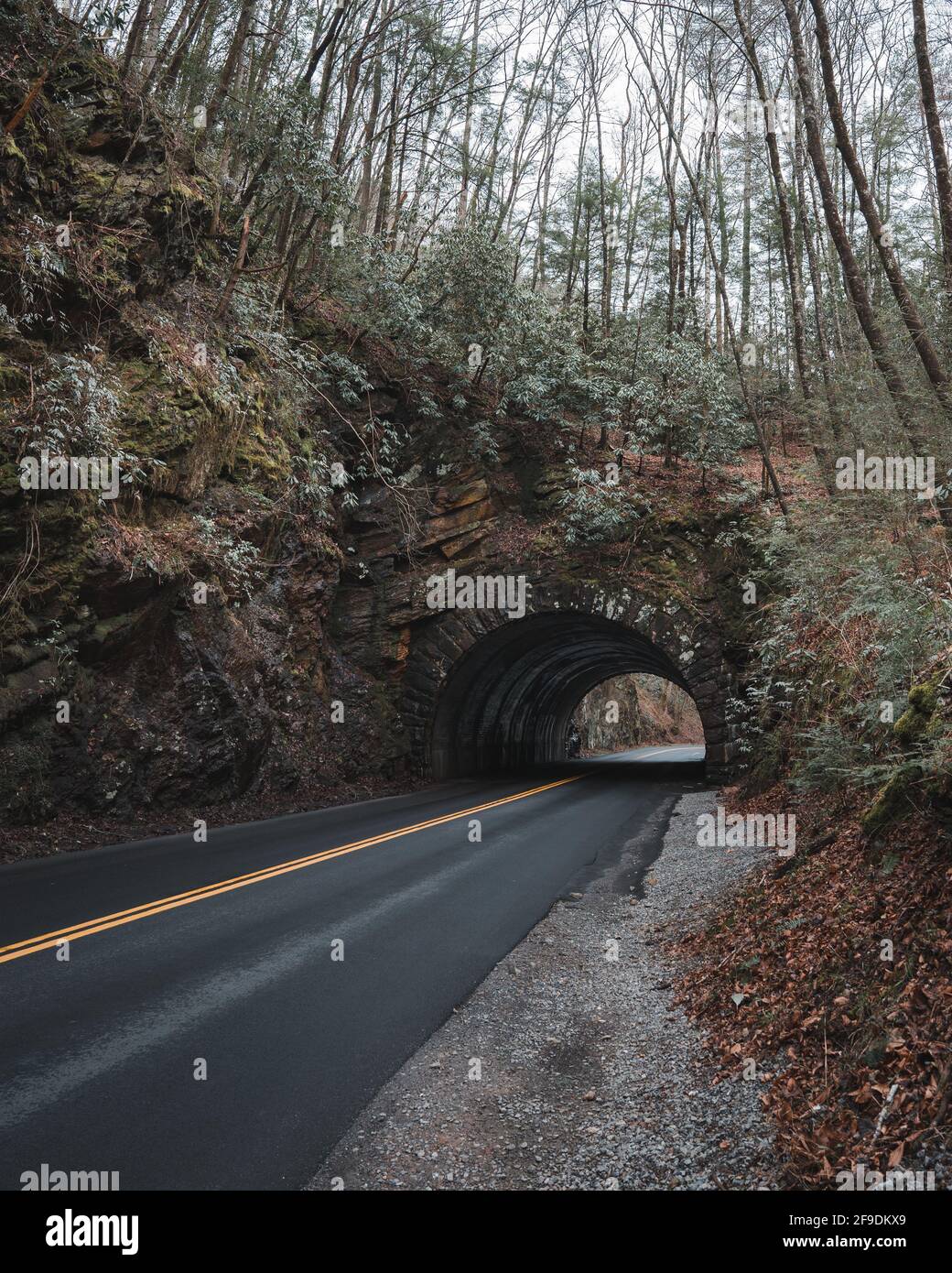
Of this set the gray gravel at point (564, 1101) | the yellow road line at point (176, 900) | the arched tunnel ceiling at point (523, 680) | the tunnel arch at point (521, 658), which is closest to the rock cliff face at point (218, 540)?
the tunnel arch at point (521, 658)

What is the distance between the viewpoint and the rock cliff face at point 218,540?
10633 mm

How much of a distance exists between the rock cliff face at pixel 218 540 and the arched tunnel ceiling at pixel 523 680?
235 millimetres


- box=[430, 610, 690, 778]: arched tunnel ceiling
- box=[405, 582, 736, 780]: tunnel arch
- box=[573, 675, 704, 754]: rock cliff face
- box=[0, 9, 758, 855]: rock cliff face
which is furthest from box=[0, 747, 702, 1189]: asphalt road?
box=[573, 675, 704, 754]: rock cliff face

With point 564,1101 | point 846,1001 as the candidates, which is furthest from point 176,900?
point 846,1001

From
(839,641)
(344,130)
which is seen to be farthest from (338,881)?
(344,130)

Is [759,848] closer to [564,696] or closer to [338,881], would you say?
[338,881]

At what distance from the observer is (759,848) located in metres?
8.90

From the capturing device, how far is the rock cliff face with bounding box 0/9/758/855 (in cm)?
1063

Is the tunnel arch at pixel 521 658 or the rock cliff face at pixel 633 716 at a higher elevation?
the tunnel arch at pixel 521 658

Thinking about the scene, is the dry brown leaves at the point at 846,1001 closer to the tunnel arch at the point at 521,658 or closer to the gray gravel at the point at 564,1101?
the gray gravel at the point at 564,1101

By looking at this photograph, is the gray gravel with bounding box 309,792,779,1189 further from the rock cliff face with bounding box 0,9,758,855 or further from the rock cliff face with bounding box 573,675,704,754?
the rock cliff face with bounding box 573,675,704,754

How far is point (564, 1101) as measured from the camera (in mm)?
3957

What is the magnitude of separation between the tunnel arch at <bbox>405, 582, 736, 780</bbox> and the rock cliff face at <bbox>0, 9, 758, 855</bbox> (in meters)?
0.08
